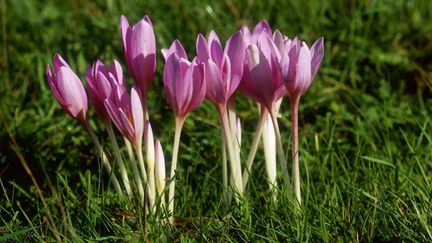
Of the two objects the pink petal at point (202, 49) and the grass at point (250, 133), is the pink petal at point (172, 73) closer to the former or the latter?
the pink petal at point (202, 49)

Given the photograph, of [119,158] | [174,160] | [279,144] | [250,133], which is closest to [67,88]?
[119,158]

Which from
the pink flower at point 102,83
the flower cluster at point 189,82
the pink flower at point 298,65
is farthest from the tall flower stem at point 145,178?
the pink flower at point 298,65

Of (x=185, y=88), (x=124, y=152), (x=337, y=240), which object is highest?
(x=185, y=88)

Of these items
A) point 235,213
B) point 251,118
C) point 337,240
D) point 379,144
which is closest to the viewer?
point 337,240

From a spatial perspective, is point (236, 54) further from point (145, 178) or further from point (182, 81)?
point (145, 178)

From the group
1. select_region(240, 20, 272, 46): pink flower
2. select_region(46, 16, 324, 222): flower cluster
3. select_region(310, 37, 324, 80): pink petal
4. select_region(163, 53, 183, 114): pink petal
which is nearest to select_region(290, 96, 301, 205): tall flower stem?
select_region(46, 16, 324, 222): flower cluster

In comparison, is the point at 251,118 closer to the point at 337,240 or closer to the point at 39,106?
the point at 39,106

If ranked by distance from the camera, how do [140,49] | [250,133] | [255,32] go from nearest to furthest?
[140,49]
[255,32]
[250,133]

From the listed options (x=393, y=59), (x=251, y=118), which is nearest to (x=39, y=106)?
(x=251, y=118)
